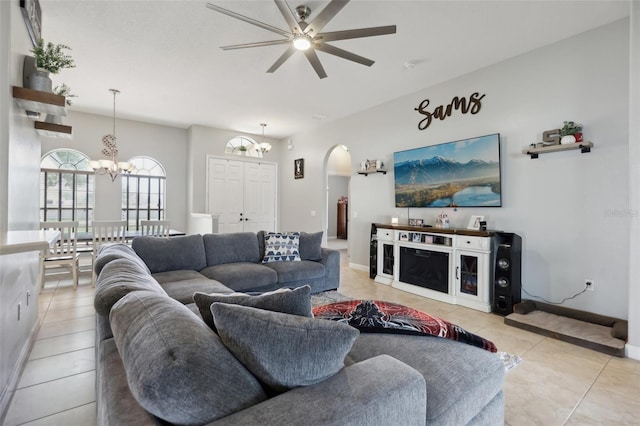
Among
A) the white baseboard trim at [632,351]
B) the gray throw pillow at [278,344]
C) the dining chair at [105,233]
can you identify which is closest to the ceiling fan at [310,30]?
the gray throw pillow at [278,344]

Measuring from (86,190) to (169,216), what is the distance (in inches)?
61.9

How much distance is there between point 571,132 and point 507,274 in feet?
5.25

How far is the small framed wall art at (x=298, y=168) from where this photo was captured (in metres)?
7.11

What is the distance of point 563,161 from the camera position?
323 cm

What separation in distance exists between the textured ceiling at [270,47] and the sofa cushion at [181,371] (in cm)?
284

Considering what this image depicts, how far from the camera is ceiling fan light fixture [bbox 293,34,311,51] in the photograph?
2.56 m

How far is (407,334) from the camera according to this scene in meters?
1.61

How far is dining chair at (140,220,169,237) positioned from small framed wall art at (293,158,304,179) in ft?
10.3

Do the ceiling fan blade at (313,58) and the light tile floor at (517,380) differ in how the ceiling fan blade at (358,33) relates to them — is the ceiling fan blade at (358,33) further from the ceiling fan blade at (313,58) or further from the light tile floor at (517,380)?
the light tile floor at (517,380)

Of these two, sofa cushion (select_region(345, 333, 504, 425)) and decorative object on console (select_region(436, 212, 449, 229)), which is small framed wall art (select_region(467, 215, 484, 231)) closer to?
decorative object on console (select_region(436, 212, 449, 229))

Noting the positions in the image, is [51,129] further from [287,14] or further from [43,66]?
[287,14]

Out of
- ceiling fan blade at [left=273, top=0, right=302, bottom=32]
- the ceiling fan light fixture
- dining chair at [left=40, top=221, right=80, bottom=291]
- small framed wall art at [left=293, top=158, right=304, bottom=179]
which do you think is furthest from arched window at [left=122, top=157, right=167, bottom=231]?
ceiling fan blade at [left=273, top=0, right=302, bottom=32]

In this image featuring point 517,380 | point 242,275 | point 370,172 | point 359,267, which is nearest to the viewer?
point 517,380

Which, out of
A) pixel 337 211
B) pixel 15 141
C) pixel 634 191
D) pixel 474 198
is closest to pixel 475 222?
pixel 474 198
